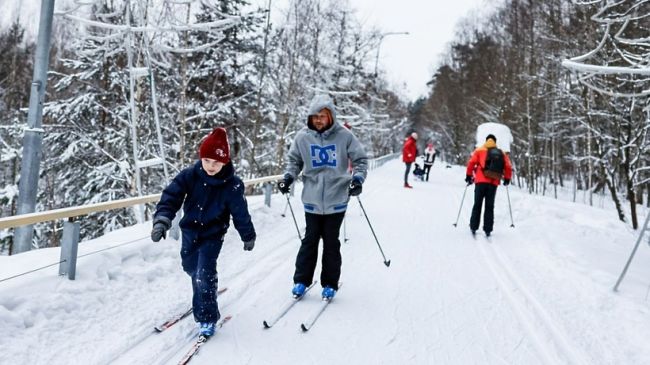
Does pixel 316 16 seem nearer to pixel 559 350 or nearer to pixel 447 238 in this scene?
pixel 447 238

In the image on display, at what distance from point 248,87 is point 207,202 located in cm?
1529

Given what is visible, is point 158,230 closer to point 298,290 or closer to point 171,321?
point 171,321

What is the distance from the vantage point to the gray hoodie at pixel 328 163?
443 cm

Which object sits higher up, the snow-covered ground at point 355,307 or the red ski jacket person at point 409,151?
the red ski jacket person at point 409,151

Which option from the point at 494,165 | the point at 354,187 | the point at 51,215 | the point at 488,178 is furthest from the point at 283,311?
the point at 494,165

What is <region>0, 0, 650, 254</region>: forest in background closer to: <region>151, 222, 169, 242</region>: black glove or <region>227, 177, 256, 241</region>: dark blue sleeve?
<region>227, 177, 256, 241</region>: dark blue sleeve

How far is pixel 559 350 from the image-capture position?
3.55 m

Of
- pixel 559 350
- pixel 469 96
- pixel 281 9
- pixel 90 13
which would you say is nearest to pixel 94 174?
pixel 90 13

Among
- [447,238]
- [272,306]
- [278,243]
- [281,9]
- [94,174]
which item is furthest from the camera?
[281,9]

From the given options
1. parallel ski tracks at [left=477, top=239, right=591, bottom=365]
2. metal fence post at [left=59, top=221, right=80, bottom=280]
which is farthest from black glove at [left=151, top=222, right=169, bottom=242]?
parallel ski tracks at [left=477, top=239, right=591, bottom=365]

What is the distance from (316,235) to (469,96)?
29416 mm

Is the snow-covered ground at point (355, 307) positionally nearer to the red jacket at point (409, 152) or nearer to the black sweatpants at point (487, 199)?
the black sweatpants at point (487, 199)

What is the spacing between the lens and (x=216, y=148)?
3.41 meters

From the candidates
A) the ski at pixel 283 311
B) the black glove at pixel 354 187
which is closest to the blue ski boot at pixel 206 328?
the ski at pixel 283 311
